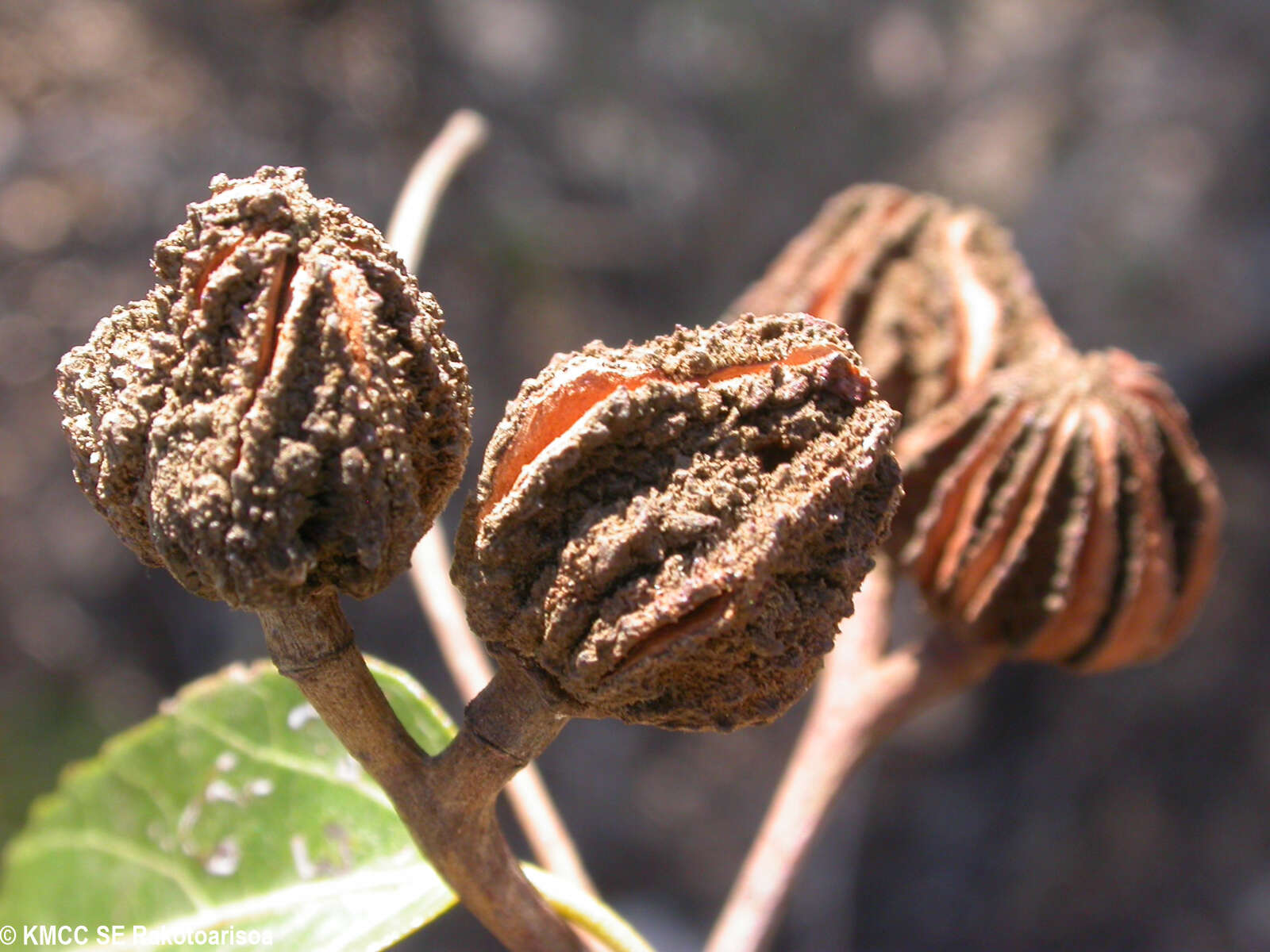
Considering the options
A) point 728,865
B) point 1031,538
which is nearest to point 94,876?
point 1031,538

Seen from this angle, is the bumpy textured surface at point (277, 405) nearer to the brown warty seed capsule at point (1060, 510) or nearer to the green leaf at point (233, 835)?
the green leaf at point (233, 835)

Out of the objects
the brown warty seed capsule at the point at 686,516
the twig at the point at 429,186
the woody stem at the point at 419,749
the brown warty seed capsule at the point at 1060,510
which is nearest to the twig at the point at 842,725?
the brown warty seed capsule at the point at 1060,510

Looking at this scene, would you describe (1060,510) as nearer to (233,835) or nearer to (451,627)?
(451,627)

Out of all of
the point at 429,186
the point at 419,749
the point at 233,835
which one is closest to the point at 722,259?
the point at 429,186

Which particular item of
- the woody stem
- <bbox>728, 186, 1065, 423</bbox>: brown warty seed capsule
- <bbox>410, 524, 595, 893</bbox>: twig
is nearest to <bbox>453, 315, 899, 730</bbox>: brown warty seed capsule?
the woody stem

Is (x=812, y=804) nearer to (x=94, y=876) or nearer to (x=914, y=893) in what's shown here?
(x=94, y=876)
